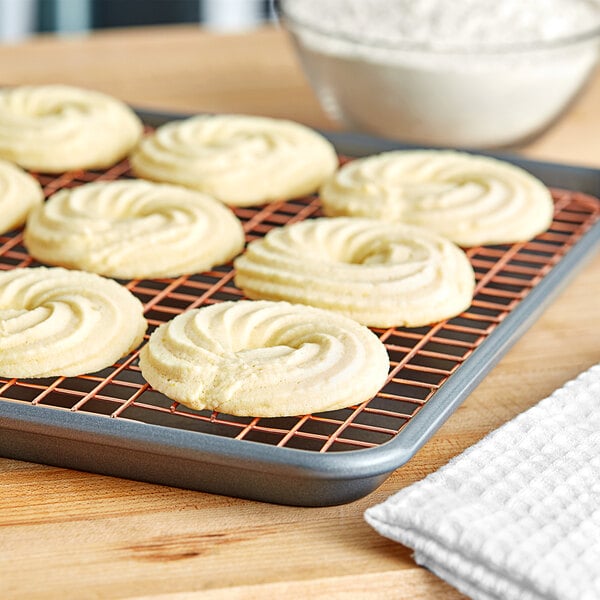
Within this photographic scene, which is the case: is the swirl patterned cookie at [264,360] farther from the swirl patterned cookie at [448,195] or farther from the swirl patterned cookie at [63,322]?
the swirl patterned cookie at [448,195]

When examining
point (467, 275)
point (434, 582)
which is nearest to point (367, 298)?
point (467, 275)

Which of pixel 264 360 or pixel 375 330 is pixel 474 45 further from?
pixel 264 360

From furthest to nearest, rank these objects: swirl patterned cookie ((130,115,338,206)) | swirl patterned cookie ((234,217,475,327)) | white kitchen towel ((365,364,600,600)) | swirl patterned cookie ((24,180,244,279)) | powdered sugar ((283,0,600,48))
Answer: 1. powdered sugar ((283,0,600,48))
2. swirl patterned cookie ((130,115,338,206))
3. swirl patterned cookie ((24,180,244,279))
4. swirl patterned cookie ((234,217,475,327))
5. white kitchen towel ((365,364,600,600))

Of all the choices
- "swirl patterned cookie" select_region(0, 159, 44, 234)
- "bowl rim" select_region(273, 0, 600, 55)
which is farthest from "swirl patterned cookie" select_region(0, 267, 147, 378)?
"bowl rim" select_region(273, 0, 600, 55)

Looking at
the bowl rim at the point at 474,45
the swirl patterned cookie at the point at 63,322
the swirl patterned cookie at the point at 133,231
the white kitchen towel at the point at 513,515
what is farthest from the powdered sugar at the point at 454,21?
the white kitchen towel at the point at 513,515

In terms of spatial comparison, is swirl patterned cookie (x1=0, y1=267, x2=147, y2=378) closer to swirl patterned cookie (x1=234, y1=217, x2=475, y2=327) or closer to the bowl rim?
swirl patterned cookie (x1=234, y1=217, x2=475, y2=327)

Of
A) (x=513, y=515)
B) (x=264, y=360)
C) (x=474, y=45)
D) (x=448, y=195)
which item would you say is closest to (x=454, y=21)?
(x=474, y=45)
